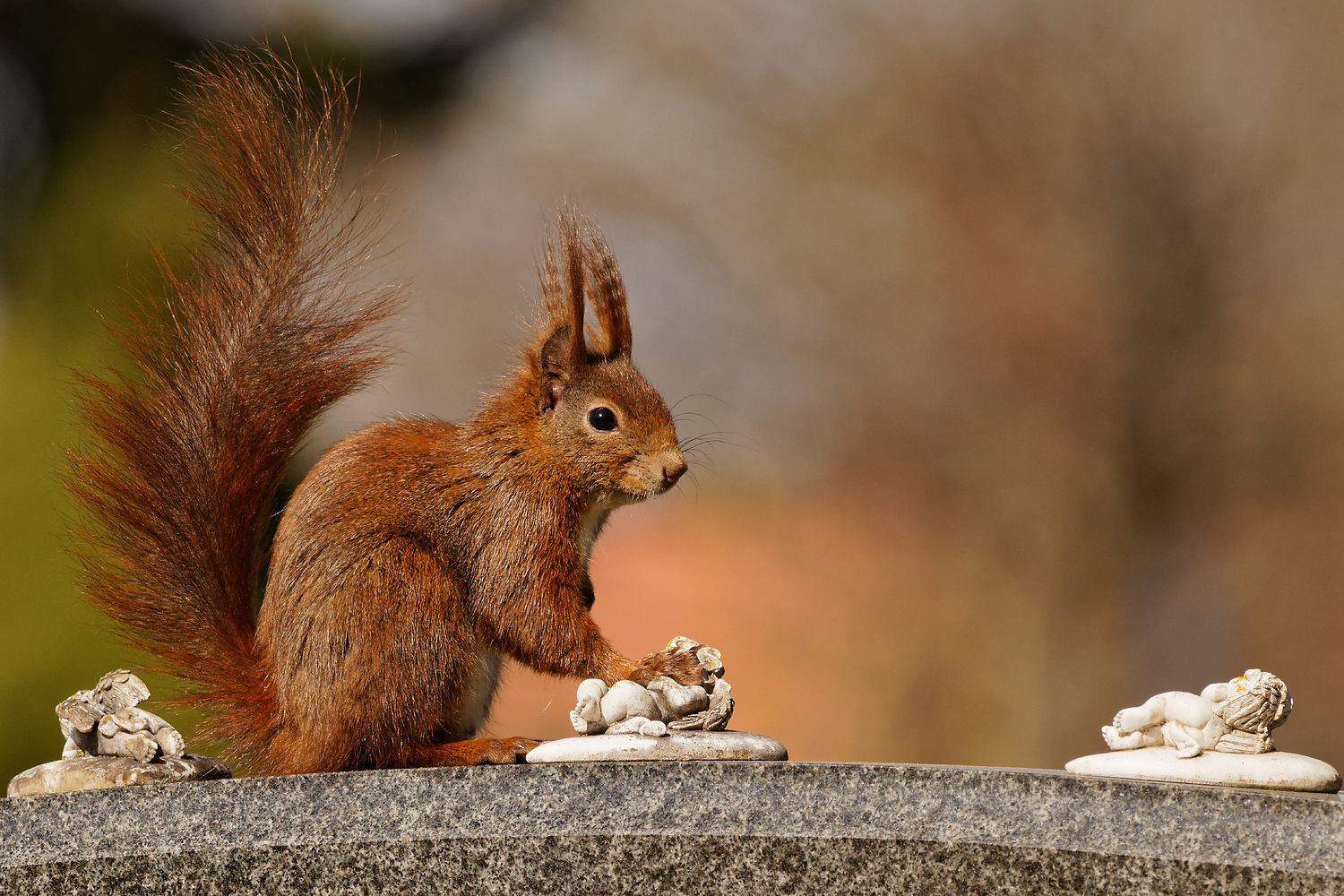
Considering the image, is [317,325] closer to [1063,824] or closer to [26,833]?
[26,833]

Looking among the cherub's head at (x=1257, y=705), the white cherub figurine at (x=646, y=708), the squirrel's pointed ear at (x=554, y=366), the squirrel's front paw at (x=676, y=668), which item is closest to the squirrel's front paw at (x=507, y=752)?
the white cherub figurine at (x=646, y=708)

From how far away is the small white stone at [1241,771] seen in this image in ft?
6.81

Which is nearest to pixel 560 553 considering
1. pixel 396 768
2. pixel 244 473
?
pixel 396 768

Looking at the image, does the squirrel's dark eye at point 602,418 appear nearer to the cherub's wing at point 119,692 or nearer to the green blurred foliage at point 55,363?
the cherub's wing at point 119,692

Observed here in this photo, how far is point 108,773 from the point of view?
7.47 ft

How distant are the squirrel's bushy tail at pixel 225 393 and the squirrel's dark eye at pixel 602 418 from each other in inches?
21.5

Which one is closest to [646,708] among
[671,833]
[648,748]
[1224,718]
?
[648,748]

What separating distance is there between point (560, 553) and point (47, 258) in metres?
3.17

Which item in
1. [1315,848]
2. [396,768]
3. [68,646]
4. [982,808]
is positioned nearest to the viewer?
[1315,848]

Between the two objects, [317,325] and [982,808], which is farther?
[317,325]

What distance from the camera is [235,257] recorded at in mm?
2643

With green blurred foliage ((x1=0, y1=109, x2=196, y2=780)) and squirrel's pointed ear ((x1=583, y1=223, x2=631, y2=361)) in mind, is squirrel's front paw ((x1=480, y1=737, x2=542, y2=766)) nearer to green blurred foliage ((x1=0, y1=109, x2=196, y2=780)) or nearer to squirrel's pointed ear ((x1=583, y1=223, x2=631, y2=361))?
squirrel's pointed ear ((x1=583, y1=223, x2=631, y2=361))

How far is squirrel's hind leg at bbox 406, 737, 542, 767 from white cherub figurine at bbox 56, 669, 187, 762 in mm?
477

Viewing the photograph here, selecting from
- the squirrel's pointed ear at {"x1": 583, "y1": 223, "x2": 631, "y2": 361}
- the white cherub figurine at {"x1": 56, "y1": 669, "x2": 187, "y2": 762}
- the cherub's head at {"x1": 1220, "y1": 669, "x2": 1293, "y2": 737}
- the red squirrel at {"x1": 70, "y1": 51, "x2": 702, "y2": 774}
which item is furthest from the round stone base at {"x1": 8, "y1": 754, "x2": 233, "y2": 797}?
the cherub's head at {"x1": 1220, "y1": 669, "x2": 1293, "y2": 737}
